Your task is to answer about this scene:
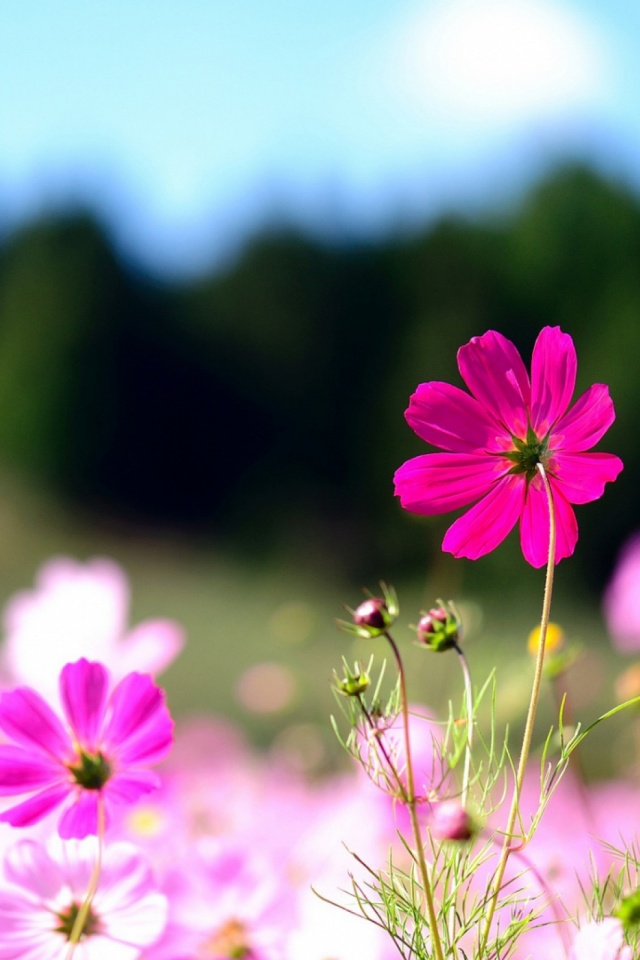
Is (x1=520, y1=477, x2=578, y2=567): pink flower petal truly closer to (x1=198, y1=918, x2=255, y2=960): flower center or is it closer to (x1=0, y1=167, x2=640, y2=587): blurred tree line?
(x1=198, y1=918, x2=255, y2=960): flower center

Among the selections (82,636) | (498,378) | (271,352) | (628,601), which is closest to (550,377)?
(498,378)

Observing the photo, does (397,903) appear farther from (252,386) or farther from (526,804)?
(252,386)

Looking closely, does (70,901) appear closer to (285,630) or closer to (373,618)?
(373,618)

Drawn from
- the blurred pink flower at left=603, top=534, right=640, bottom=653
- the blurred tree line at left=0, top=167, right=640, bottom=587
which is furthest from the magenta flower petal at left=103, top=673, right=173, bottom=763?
the blurred tree line at left=0, top=167, right=640, bottom=587

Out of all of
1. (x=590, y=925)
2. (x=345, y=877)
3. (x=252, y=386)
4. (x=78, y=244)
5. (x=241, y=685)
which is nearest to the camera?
(x=590, y=925)

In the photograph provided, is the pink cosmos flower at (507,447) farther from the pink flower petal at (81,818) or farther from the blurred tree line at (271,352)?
the blurred tree line at (271,352)

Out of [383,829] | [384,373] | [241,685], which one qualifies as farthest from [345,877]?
[384,373]

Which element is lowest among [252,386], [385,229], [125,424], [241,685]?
[241,685]

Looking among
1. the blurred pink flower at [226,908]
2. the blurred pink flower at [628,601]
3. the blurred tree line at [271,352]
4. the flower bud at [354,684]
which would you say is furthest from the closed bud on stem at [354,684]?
the blurred tree line at [271,352]
